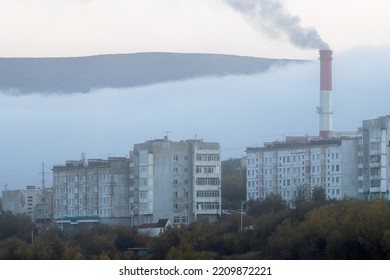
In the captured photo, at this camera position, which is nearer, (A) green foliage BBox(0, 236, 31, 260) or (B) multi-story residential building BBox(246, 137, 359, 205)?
(A) green foliage BBox(0, 236, 31, 260)

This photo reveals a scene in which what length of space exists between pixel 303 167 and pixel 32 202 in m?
2.64

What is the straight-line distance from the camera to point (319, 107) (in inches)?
436

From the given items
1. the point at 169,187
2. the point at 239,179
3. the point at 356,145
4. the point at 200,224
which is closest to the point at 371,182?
the point at 356,145

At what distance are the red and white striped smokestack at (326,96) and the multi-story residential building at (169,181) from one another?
2357mm

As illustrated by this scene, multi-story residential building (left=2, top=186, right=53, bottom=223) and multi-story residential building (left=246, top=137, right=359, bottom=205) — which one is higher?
multi-story residential building (left=246, top=137, right=359, bottom=205)

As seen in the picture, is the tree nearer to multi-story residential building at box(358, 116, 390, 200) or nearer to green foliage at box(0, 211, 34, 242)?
multi-story residential building at box(358, 116, 390, 200)

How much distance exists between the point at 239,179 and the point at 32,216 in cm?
288

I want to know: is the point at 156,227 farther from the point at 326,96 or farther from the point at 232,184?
the point at 326,96

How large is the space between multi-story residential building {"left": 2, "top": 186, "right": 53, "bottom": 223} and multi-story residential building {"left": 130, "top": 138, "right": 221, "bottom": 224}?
0.67 metres

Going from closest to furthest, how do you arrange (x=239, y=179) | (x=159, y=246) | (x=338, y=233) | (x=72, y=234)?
1. (x=338, y=233)
2. (x=159, y=246)
3. (x=72, y=234)
4. (x=239, y=179)

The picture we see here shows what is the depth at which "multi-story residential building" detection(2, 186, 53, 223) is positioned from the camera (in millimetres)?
8686

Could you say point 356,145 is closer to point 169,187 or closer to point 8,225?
point 169,187

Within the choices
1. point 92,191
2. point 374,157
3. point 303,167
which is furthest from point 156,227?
point 374,157

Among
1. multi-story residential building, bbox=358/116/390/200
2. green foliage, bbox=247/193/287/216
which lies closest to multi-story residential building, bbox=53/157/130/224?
green foliage, bbox=247/193/287/216
